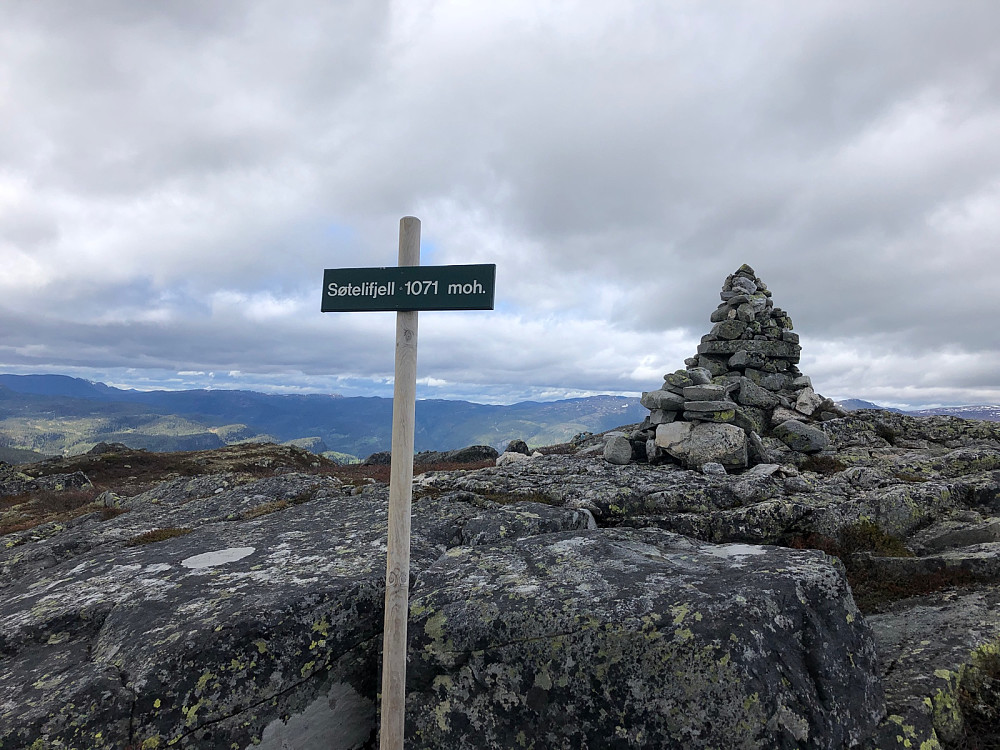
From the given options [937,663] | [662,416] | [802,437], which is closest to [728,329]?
[802,437]

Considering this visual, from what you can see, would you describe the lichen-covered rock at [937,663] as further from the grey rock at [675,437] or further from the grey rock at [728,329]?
the grey rock at [728,329]

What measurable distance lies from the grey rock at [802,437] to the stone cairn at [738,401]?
40 mm

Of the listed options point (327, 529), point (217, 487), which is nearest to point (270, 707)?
point (327, 529)

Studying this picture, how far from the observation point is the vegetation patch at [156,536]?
10.8m

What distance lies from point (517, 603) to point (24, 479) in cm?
5488

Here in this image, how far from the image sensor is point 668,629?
601 centimetres

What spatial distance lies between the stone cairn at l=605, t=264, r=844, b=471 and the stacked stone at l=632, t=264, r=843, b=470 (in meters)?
0.04

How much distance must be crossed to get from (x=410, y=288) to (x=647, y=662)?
225 inches

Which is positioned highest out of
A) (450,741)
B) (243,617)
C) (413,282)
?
(413,282)

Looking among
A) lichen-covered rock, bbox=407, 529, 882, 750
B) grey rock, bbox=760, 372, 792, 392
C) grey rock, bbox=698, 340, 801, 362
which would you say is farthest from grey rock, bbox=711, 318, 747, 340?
lichen-covered rock, bbox=407, 529, 882, 750

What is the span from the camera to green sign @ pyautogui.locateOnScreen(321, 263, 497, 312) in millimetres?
6418

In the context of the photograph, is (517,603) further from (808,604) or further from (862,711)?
(862,711)

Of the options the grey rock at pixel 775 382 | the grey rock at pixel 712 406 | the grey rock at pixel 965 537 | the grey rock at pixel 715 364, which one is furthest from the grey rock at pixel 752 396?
the grey rock at pixel 965 537

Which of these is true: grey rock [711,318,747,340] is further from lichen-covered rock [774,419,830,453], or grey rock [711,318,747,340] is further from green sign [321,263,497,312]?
green sign [321,263,497,312]
